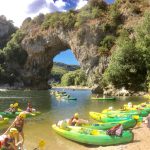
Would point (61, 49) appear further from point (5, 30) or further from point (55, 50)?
point (5, 30)

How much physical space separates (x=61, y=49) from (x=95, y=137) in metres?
70.6

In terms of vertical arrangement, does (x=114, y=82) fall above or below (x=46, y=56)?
below

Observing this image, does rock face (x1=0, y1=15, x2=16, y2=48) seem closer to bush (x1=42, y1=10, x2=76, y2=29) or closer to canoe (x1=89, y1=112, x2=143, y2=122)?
bush (x1=42, y1=10, x2=76, y2=29)

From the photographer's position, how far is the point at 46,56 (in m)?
88.9

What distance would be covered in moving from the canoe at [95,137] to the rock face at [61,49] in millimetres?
45110

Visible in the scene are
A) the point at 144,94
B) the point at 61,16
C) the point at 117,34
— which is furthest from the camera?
the point at 61,16

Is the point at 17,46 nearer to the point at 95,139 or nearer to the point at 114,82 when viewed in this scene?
the point at 114,82

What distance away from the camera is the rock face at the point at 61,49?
214 ft

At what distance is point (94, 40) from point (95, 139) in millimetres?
50861

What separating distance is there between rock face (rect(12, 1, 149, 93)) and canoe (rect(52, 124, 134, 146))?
1776 inches

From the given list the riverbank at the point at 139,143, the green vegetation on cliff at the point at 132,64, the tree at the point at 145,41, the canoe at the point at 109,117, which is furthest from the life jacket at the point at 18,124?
the green vegetation on cliff at the point at 132,64

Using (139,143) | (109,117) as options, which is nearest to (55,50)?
(109,117)

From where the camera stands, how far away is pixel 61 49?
8631cm

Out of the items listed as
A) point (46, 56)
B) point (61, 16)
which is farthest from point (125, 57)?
point (46, 56)
